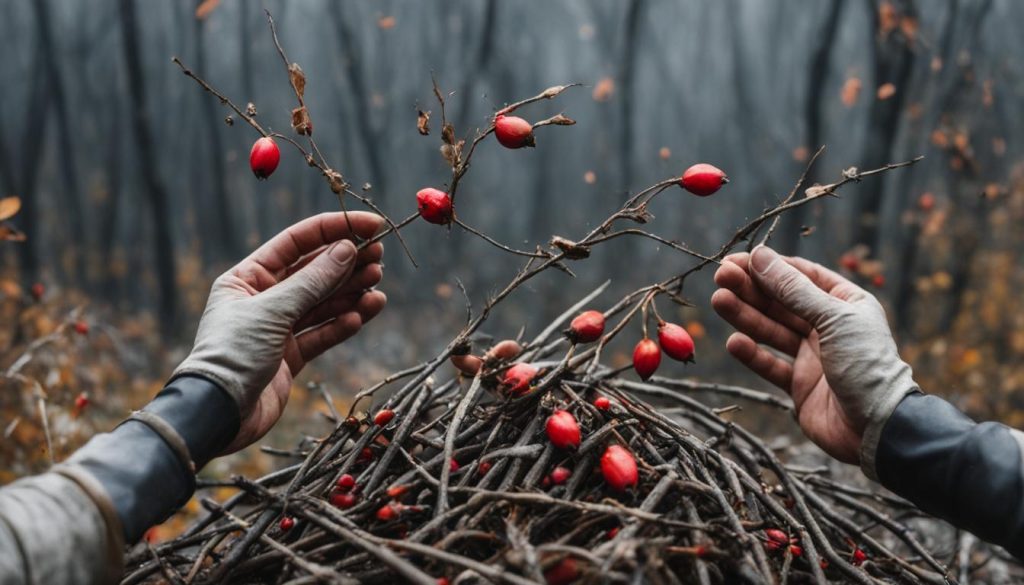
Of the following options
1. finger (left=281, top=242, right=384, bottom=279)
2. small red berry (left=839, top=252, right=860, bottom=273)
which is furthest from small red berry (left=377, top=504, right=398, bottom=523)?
small red berry (left=839, top=252, right=860, bottom=273)

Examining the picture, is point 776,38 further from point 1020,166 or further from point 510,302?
point 510,302

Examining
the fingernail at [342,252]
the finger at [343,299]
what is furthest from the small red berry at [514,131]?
the finger at [343,299]

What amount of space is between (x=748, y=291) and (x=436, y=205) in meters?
0.92

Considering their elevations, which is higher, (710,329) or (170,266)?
(170,266)

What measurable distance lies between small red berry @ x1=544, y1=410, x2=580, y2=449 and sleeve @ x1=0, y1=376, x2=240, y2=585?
767 mm

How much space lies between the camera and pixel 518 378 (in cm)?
160

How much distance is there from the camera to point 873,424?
5.45ft

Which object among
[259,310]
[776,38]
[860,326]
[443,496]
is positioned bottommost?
[443,496]

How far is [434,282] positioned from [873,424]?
285 inches

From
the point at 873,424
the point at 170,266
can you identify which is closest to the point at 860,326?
the point at 873,424

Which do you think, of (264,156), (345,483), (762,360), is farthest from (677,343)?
(264,156)

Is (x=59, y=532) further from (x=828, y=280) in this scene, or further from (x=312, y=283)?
(x=828, y=280)

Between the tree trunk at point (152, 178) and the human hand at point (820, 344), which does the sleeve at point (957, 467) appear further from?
the tree trunk at point (152, 178)

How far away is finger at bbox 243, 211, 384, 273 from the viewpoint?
77.0 inches
